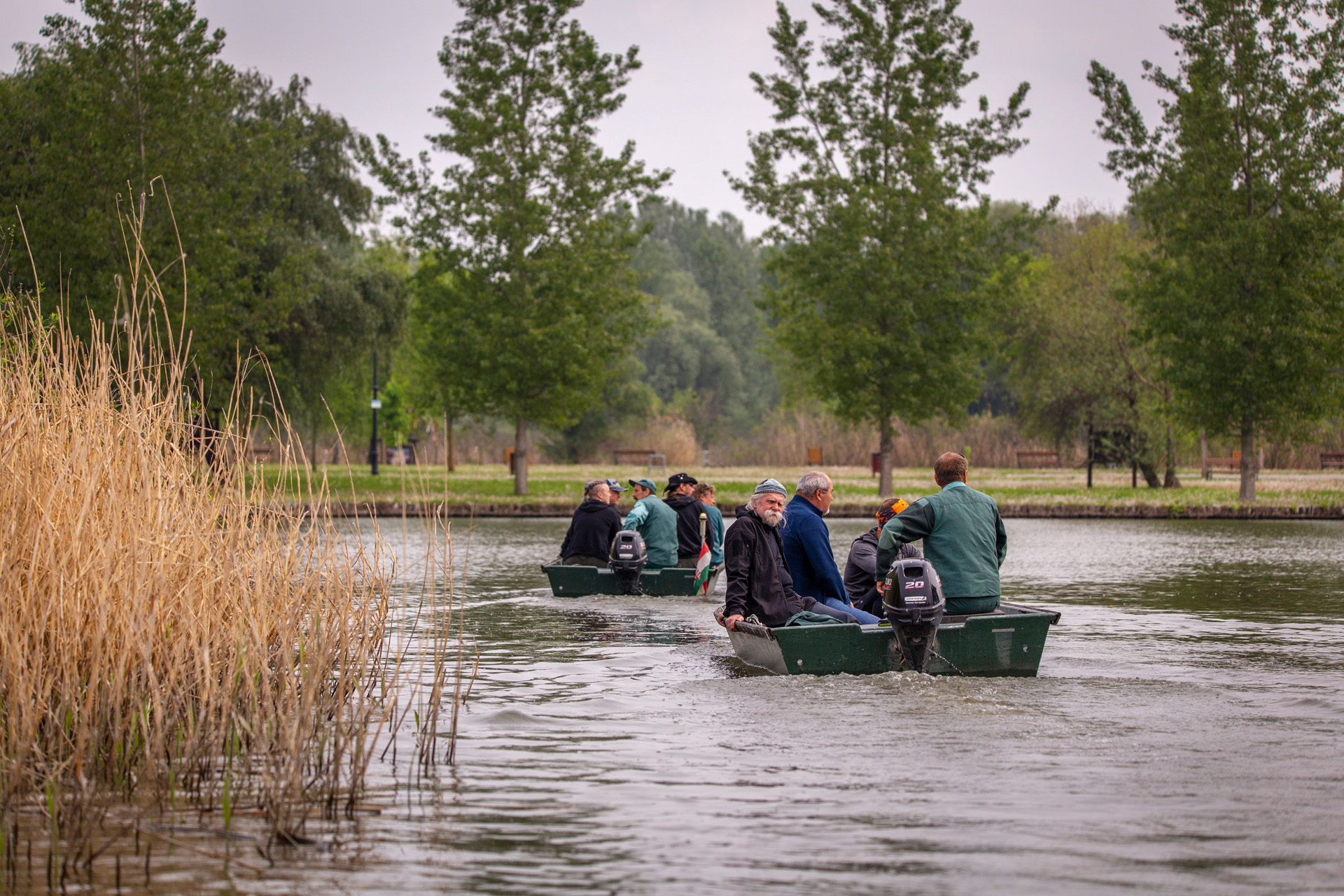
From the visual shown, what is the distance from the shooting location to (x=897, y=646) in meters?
10.1

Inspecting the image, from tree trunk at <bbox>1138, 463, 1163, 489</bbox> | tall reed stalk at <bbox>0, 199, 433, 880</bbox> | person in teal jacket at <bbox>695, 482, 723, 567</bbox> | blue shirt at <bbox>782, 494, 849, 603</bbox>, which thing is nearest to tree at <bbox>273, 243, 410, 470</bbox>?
tree trunk at <bbox>1138, 463, 1163, 489</bbox>

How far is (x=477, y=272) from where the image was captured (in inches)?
1512

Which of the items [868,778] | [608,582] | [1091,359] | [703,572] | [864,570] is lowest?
[868,778]

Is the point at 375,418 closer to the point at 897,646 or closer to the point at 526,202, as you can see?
the point at 526,202

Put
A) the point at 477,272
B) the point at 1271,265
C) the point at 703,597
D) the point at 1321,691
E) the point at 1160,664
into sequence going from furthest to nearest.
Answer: the point at 477,272
the point at 1271,265
the point at 703,597
the point at 1160,664
the point at 1321,691

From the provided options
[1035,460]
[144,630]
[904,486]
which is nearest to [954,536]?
[144,630]

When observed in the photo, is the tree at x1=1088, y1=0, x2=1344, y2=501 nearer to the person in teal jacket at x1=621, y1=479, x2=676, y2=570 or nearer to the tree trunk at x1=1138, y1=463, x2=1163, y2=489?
the tree trunk at x1=1138, y1=463, x2=1163, y2=489

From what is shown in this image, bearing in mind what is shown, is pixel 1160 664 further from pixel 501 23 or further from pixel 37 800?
pixel 501 23

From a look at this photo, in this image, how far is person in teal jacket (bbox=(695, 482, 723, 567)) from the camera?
1631cm

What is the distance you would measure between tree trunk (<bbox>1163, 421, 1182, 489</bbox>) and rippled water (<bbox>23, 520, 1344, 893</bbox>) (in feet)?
99.0

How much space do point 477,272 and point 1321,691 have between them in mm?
30749

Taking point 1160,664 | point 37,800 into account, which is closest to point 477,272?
point 1160,664

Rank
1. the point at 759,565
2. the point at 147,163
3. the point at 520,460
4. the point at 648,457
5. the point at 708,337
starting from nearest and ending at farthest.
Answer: the point at 759,565 → the point at 147,163 → the point at 520,460 → the point at 648,457 → the point at 708,337

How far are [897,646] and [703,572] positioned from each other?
579cm
